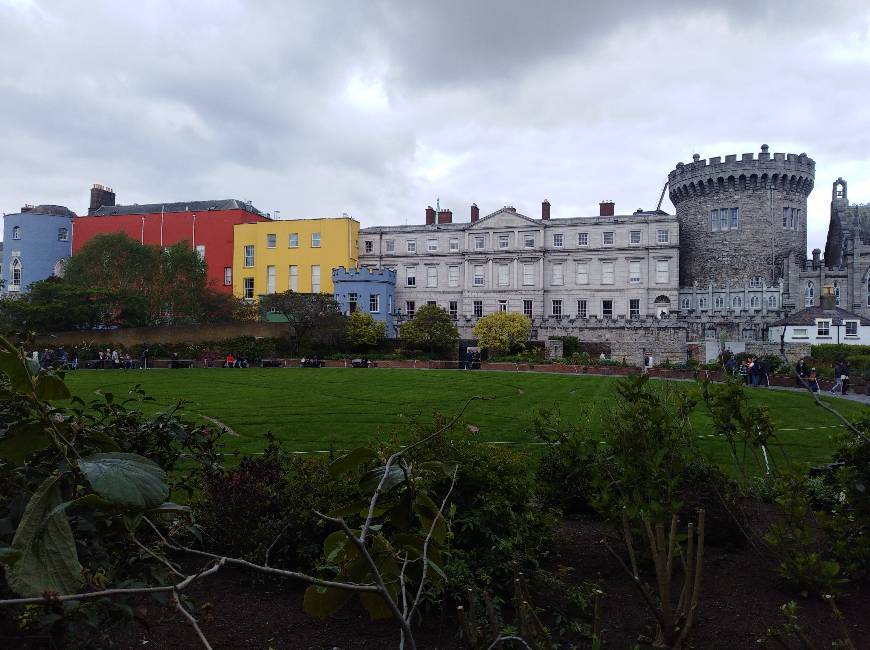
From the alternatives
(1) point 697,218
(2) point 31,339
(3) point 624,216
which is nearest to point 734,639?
(2) point 31,339

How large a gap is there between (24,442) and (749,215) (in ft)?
194

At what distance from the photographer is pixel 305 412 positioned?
16.5m

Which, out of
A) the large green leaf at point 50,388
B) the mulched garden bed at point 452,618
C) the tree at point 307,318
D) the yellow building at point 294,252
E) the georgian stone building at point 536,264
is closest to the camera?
the large green leaf at point 50,388

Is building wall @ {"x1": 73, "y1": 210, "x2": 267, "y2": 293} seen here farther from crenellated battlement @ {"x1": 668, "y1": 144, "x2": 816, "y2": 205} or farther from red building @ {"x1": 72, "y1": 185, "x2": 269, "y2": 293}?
crenellated battlement @ {"x1": 668, "y1": 144, "x2": 816, "y2": 205}

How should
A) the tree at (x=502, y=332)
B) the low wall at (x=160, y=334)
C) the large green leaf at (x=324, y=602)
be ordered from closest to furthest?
the large green leaf at (x=324, y=602)
the low wall at (x=160, y=334)
the tree at (x=502, y=332)

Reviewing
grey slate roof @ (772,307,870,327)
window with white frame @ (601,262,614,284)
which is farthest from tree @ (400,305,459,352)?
grey slate roof @ (772,307,870,327)

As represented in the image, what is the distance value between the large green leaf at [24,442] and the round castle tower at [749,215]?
5667 centimetres

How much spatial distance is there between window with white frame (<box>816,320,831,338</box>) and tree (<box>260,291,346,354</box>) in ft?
101

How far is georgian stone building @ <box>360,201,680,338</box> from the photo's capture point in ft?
171

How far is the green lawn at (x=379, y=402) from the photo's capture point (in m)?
12.6

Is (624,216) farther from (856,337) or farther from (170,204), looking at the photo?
(170,204)

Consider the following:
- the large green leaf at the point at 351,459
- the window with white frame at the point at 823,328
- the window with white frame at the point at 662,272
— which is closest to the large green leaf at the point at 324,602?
the large green leaf at the point at 351,459

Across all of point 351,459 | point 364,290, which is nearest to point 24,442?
point 351,459

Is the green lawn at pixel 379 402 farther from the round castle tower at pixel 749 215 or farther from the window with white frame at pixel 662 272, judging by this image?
the round castle tower at pixel 749 215
